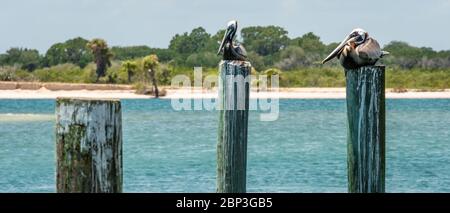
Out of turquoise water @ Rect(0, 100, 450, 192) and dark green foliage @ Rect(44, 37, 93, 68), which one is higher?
dark green foliage @ Rect(44, 37, 93, 68)

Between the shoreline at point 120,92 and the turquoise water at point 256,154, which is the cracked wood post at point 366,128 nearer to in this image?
the turquoise water at point 256,154

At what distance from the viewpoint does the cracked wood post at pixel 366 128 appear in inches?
254

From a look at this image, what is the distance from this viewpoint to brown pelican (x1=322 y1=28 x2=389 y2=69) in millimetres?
6723

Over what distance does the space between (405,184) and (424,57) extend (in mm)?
54386

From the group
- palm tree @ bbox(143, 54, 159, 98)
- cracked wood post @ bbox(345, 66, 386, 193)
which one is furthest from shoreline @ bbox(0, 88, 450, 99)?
cracked wood post @ bbox(345, 66, 386, 193)

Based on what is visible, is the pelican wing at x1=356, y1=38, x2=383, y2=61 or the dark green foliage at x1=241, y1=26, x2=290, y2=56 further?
the dark green foliage at x1=241, y1=26, x2=290, y2=56

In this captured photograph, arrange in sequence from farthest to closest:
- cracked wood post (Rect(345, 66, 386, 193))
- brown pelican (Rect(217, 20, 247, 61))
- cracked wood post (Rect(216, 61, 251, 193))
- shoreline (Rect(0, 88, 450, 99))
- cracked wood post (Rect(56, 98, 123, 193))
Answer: shoreline (Rect(0, 88, 450, 99)), brown pelican (Rect(217, 20, 247, 61)), cracked wood post (Rect(216, 61, 251, 193)), cracked wood post (Rect(345, 66, 386, 193)), cracked wood post (Rect(56, 98, 123, 193))

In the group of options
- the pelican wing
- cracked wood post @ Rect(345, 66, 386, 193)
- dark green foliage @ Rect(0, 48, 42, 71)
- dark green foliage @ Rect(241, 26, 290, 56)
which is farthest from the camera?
dark green foliage @ Rect(241, 26, 290, 56)

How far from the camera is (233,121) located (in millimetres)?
7449

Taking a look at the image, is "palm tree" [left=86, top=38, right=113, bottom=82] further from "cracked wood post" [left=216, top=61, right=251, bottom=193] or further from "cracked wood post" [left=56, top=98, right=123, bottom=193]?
"cracked wood post" [left=56, top=98, right=123, bottom=193]

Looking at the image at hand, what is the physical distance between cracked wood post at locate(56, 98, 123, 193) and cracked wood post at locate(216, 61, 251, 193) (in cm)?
230

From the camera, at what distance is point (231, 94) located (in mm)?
7422

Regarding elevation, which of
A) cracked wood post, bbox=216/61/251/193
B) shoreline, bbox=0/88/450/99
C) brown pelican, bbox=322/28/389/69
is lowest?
shoreline, bbox=0/88/450/99

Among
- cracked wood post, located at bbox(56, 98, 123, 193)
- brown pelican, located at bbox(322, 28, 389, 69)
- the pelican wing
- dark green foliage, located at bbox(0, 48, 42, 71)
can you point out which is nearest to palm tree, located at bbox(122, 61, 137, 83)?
dark green foliage, located at bbox(0, 48, 42, 71)
